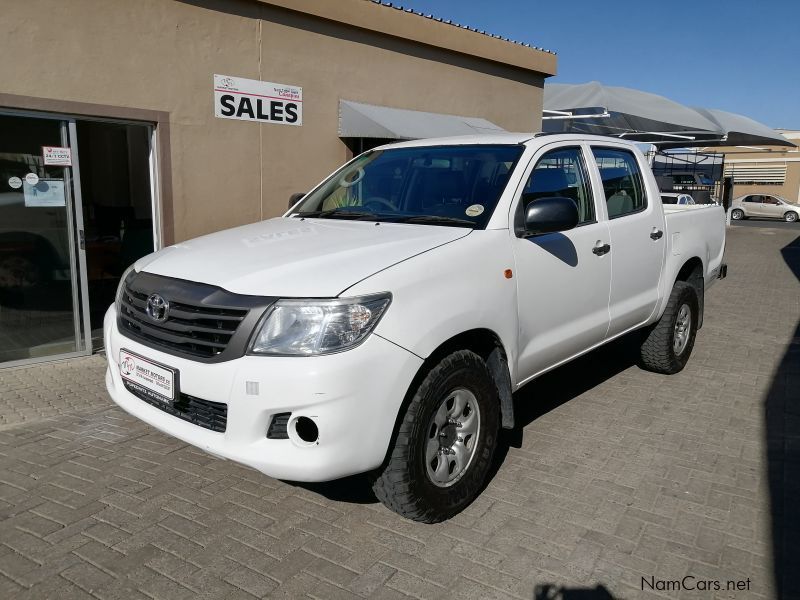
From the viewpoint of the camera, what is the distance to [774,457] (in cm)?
409

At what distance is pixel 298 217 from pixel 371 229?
0.98 m

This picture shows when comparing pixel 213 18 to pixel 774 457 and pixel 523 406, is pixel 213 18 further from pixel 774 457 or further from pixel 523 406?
pixel 774 457

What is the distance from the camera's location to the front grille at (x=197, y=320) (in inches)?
108

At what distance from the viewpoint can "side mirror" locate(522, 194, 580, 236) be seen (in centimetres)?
348

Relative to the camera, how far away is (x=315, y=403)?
8.60 ft

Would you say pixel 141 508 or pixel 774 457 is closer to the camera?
pixel 141 508

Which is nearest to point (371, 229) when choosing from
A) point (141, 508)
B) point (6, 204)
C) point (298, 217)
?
point (298, 217)

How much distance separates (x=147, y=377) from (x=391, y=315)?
4.11ft

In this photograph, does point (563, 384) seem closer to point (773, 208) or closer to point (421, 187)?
point (421, 187)

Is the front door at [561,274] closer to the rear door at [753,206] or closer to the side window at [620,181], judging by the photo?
the side window at [620,181]

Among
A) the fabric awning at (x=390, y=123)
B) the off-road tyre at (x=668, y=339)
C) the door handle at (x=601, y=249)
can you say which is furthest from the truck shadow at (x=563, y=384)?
the fabric awning at (x=390, y=123)

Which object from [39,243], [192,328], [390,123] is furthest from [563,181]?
[390,123]

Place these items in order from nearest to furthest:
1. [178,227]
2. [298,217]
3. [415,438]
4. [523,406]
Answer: [415,438] → [298,217] → [523,406] → [178,227]

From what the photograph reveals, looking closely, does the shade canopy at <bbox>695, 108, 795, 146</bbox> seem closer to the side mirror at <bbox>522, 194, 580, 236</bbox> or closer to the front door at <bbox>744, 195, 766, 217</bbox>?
the side mirror at <bbox>522, 194, 580, 236</bbox>
